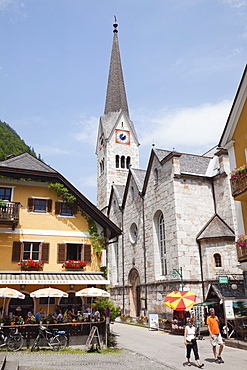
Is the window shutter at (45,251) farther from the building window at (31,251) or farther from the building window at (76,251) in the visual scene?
the building window at (76,251)

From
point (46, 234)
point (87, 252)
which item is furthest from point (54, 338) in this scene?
point (46, 234)

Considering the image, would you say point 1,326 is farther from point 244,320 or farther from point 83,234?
point 244,320

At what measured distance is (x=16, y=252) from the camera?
1783 centimetres

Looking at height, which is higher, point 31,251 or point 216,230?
point 216,230

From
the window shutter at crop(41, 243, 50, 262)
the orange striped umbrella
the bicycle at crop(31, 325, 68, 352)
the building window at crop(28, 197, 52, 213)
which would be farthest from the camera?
the building window at crop(28, 197, 52, 213)

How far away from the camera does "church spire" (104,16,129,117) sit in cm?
5681

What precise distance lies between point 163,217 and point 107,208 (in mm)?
16399

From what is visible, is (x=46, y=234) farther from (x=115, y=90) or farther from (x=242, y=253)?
(x=115, y=90)

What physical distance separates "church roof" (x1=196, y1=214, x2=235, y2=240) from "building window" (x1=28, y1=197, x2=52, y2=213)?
36.6 ft

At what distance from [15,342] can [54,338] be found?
61.1 inches

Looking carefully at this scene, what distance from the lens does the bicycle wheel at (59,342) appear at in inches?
564

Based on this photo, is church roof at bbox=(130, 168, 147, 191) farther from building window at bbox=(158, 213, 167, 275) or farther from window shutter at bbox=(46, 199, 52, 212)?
window shutter at bbox=(46, 199, 52, 212)

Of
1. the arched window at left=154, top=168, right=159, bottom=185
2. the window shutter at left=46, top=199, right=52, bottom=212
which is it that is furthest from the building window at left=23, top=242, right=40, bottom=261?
the arched window at left=154, top=168, right=159, bottom=185

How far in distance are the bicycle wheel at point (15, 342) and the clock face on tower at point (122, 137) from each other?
4150 cm
